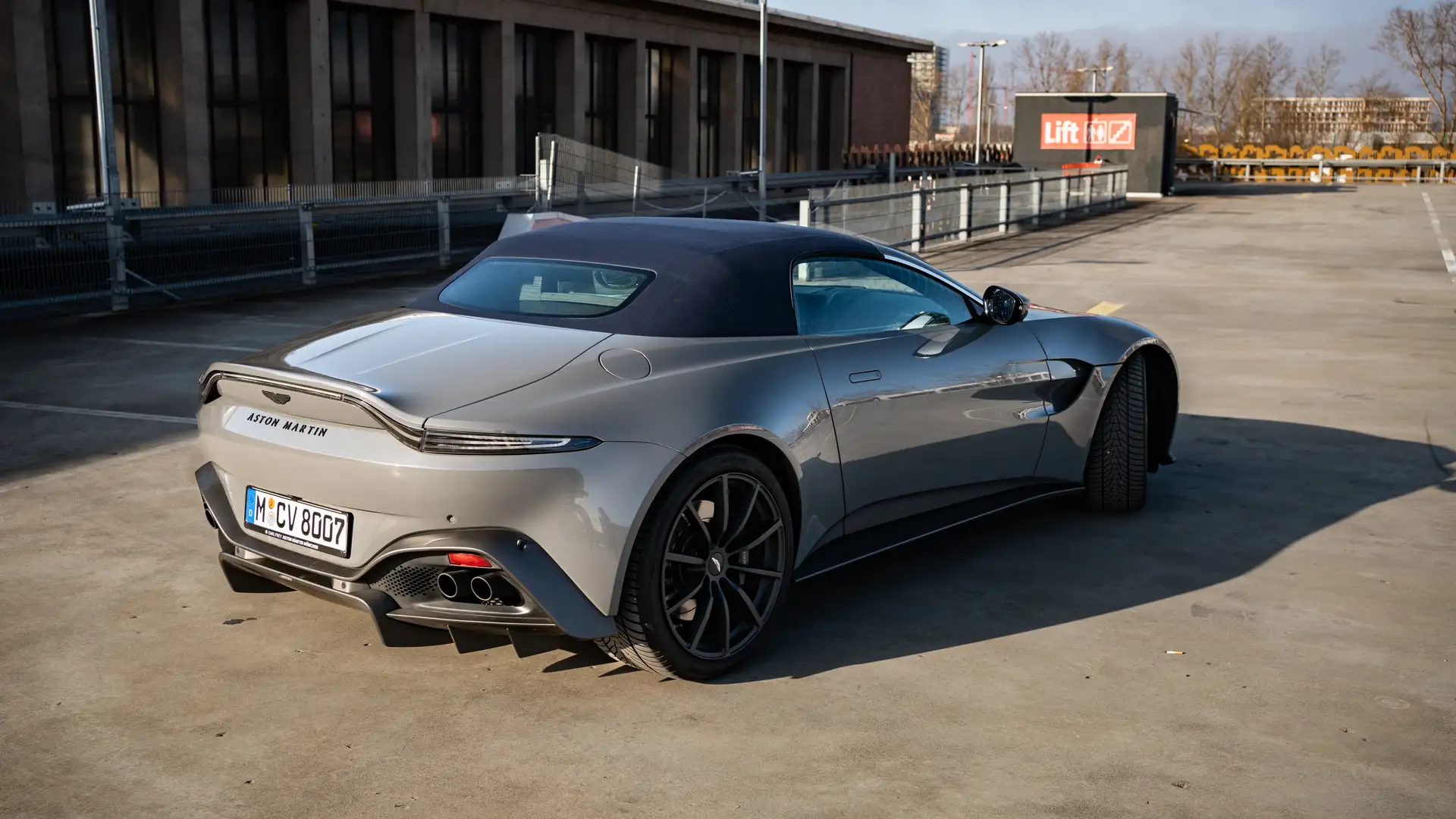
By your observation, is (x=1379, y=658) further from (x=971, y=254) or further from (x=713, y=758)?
(x=971, y=254)

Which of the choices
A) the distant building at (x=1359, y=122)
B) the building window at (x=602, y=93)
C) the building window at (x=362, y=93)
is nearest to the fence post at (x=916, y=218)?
the building window at (x=362, y=93)

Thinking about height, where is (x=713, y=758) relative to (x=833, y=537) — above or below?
below

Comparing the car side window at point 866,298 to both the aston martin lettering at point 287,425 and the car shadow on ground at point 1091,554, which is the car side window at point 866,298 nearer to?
the car shadow on ground at point 1091,554

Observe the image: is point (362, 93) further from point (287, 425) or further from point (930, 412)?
point (287, 425)

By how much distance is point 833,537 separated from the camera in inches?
199

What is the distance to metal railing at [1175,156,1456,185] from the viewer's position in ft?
202

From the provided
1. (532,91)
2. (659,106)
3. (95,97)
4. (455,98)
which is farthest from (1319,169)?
(95,97)

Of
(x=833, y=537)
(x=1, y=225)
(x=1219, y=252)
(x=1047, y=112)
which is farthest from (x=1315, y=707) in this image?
(x=1047, y=112)

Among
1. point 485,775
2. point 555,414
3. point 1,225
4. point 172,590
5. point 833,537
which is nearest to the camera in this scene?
point 485,775

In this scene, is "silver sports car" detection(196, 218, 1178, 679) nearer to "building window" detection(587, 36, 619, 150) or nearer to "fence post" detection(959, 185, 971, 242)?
"fence post" detection(959, 185, 971, 242)

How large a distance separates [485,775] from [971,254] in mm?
19982

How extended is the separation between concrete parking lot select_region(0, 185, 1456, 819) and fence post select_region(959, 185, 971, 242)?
1752 centimetres

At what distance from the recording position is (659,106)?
49125mm

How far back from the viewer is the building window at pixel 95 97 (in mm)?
26922
